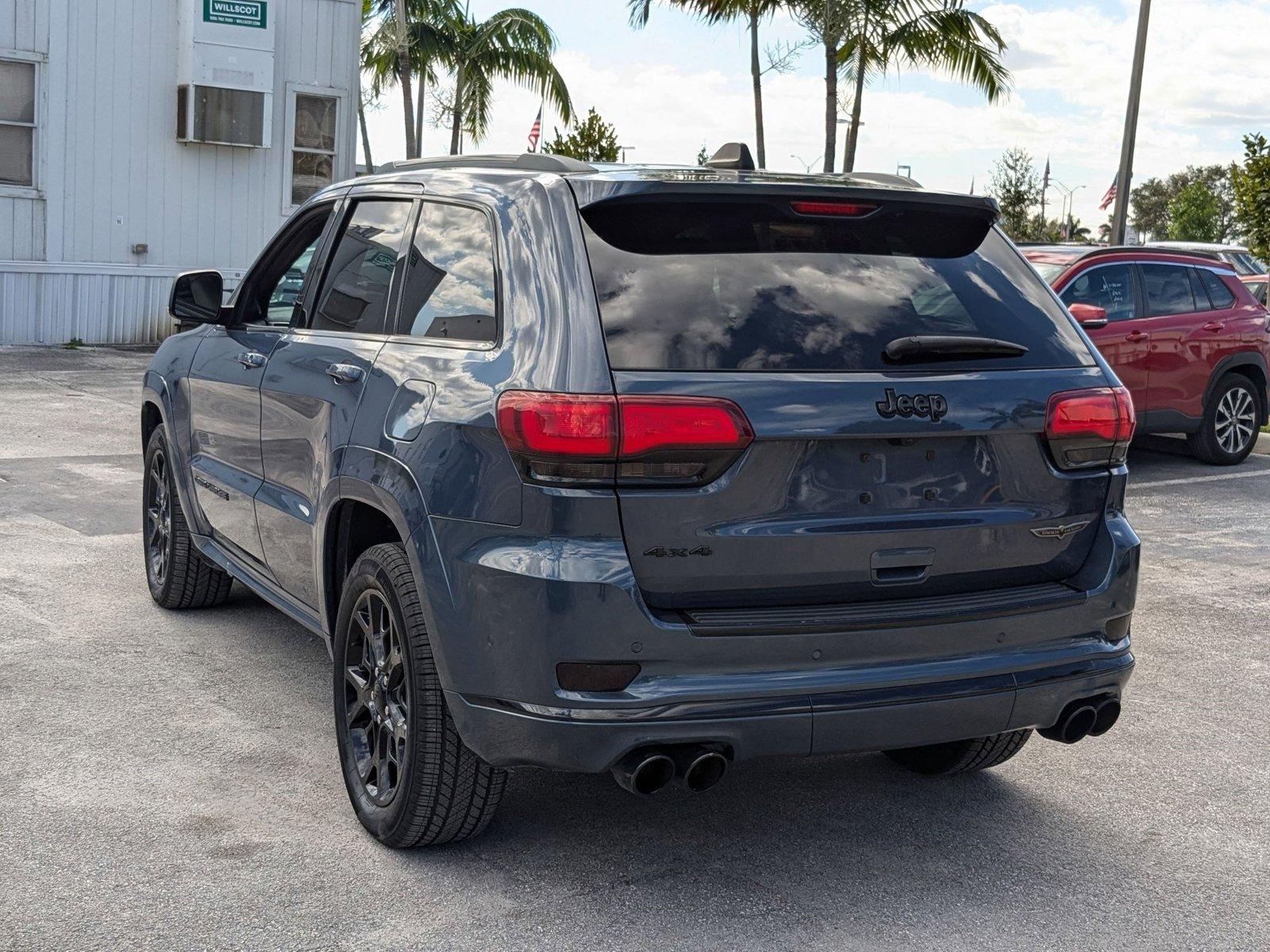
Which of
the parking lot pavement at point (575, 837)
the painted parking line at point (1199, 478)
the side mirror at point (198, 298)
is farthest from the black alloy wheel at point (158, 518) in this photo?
the painted parking line at point (1199, 478)

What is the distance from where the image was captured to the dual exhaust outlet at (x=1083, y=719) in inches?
153

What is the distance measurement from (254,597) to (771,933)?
3820 millimetres

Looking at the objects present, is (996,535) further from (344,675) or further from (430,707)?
(344,675)

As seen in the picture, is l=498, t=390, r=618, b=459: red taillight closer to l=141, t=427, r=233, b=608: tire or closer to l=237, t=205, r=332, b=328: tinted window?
l=237, t=205, r=332, b=328: tinted window

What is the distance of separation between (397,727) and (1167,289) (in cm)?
974

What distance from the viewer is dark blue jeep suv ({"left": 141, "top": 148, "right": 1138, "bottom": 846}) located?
11.2ft

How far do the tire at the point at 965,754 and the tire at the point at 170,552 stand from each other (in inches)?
121

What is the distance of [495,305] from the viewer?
381 centimetres

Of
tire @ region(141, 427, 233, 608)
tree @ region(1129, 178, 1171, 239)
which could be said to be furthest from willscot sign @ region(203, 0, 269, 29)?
tree @ region(1129, 178, 1171, 239)

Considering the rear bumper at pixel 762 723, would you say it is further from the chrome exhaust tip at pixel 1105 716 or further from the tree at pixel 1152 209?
the tree at pixel 1152 209

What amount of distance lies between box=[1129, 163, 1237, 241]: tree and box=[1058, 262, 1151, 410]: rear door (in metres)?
80.1

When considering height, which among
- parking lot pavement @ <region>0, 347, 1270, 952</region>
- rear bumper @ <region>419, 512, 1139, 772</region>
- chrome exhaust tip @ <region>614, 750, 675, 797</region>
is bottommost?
parking lot pavement @ <region>0, 347, 1270, 952</region>

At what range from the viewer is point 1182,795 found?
466cm

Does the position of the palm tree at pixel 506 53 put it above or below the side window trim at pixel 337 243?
above
